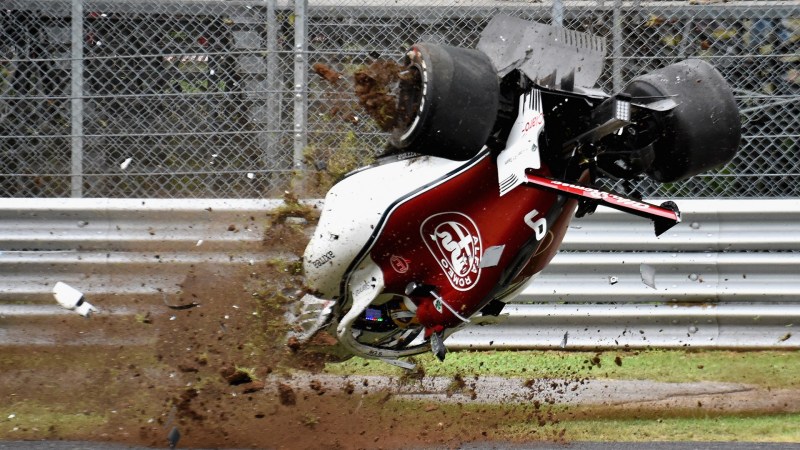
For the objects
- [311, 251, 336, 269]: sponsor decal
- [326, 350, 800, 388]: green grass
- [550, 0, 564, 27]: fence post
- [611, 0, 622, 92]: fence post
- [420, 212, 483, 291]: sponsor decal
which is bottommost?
[326, 350, 800, 388]: green grass

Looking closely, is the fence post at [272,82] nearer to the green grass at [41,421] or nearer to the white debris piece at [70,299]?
the white debris piece at [70,299]

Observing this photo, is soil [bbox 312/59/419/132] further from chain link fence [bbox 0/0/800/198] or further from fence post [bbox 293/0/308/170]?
fence post [bbox 293/0/308/170]

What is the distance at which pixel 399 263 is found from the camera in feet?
17.2

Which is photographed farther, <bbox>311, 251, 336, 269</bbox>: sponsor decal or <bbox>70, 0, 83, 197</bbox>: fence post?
<bbox>70, 0, 83, 197</bbox>: fence post

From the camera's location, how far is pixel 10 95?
7.42m

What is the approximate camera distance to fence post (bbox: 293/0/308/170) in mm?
7242

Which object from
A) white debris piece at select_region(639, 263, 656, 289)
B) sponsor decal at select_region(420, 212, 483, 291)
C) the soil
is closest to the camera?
the soil

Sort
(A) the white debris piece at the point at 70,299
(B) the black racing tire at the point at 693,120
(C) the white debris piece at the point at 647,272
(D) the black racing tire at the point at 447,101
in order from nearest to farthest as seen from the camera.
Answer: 1. (D) the black racing tire at the point at 447,101
2. (B) the black racing tire at the point at 693,120
3. (A) the white debris piece at the point at 70,299
4. (C) the white debris piece at the point at 647,272

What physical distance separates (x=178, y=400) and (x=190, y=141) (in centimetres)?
193

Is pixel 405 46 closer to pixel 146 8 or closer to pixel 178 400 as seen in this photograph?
pixel 146 8

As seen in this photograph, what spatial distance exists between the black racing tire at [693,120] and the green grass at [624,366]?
2.57 meters

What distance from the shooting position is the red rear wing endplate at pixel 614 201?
14.0 ft

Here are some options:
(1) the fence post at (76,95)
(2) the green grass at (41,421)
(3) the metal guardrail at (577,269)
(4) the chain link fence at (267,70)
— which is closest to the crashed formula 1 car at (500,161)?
(4) the chain link fence at (267,70)

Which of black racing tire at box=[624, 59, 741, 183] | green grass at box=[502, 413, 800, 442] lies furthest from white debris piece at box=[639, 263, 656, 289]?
black racing tire at box=[624, 59, 741, 183]
